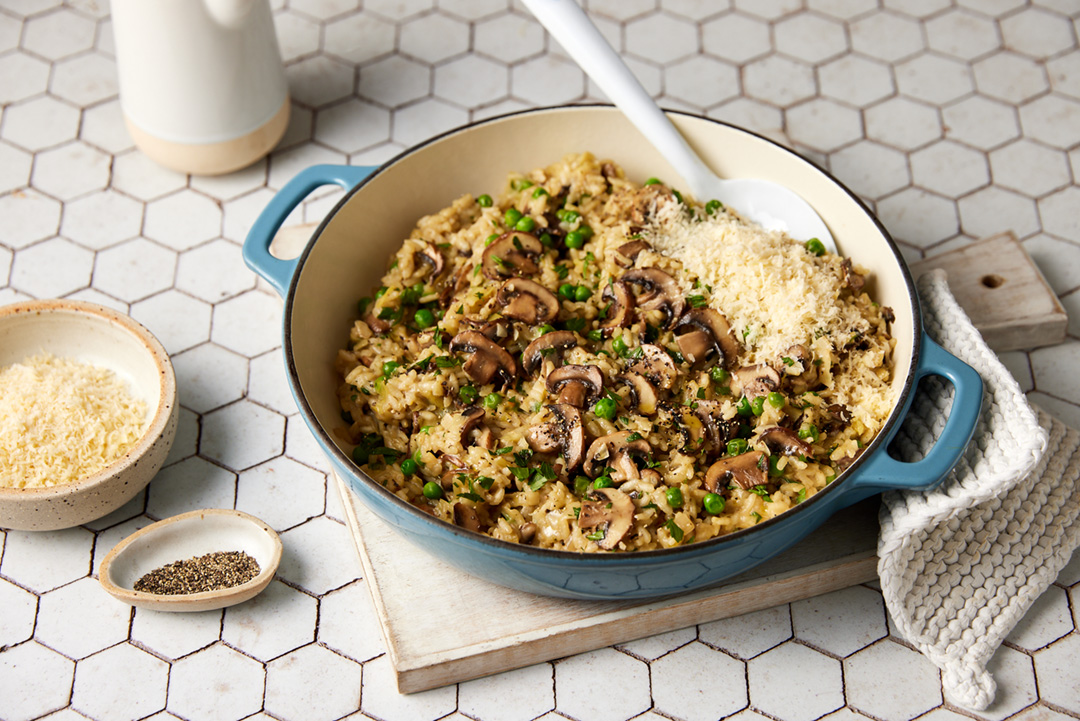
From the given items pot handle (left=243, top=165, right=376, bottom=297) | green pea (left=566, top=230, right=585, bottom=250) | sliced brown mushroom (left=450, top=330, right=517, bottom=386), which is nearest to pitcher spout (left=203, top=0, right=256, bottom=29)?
pot handle (left=243, top=165, right=376, bottom=297)

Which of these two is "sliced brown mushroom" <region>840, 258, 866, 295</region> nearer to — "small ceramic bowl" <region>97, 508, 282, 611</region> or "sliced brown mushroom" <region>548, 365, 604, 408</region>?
"sliced brown mushroom" <region>548, 365, 604, 408</region>

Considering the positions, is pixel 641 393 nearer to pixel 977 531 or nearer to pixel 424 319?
pixel 424 319

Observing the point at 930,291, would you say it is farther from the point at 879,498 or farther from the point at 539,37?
the point at 539,37

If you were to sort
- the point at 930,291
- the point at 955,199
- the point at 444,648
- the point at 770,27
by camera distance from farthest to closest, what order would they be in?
the point at 770,27, the point at 955,199, the point at 930,291, the point at 444,648

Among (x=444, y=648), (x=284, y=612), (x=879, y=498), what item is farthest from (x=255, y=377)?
(x=879, y=498)

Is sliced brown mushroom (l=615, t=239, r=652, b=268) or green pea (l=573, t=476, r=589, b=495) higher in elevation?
sliced brown mushroom (l=615, t=239, r=652, b=268)
